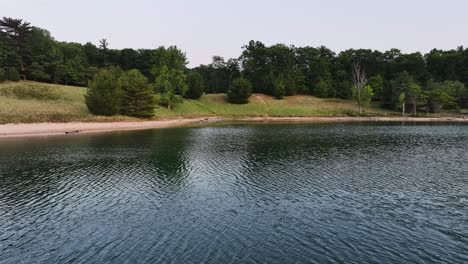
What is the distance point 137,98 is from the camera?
9625 centimetres

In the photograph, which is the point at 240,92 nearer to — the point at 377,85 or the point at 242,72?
the point at 242,72

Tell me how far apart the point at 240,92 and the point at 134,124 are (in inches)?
1973

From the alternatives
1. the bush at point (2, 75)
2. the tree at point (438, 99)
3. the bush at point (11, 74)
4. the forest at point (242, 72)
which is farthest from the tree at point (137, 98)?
the tree at point (438, 99)

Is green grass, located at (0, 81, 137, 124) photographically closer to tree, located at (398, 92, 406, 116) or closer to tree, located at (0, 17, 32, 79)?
tree, located at (0, 17, 32, 79)

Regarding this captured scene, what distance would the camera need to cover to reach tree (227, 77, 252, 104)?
415 feet

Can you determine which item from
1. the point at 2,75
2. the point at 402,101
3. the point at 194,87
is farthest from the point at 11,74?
the point at 402,101

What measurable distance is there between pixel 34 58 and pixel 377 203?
415ft

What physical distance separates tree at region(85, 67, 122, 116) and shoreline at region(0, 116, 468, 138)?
535cm

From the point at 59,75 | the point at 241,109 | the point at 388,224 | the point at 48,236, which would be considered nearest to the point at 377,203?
the point at 388,224

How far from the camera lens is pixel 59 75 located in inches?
4697

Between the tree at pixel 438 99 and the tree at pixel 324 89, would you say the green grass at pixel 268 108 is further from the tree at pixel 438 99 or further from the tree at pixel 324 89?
the tree at pixel 438 99

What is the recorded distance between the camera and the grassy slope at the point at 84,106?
8212 centimetres

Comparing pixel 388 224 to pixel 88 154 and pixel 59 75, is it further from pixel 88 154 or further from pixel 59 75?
pixel 59 75

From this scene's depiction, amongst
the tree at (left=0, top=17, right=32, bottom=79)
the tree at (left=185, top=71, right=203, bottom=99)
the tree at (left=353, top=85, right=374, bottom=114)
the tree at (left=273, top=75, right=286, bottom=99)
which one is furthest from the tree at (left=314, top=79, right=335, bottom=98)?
the tree at (left=0, top=17, right=32, bottom=79)
